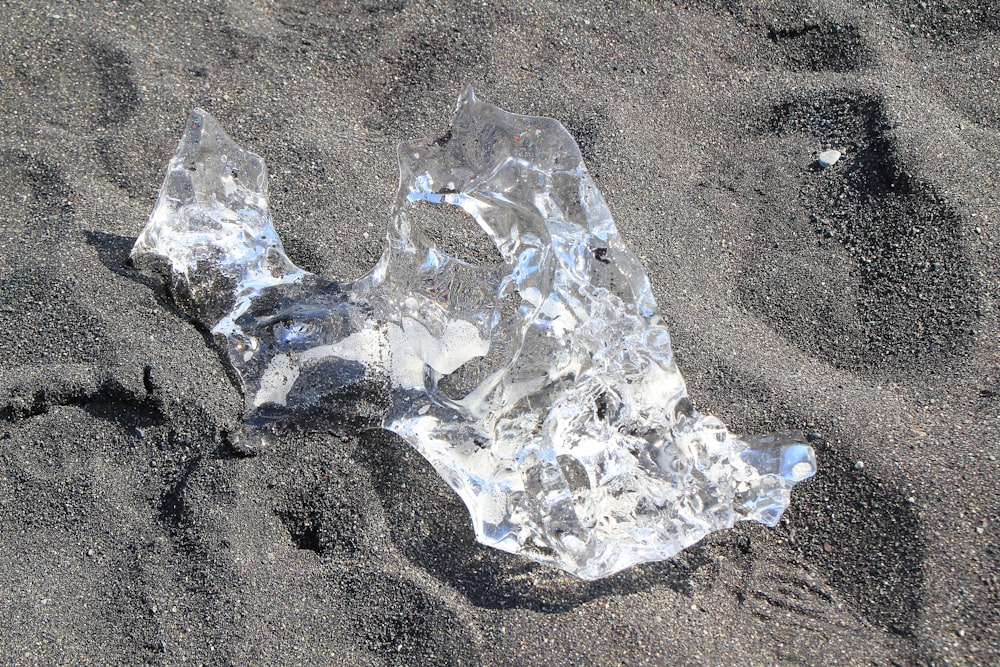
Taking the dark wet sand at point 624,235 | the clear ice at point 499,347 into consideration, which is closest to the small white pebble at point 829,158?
the dark wet sand at point 624,235

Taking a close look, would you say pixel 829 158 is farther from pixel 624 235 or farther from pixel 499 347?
pixel 499 347

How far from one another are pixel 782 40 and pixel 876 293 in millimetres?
868

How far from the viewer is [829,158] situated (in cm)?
209

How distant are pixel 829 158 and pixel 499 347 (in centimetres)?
98

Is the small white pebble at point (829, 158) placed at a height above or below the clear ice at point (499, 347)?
above

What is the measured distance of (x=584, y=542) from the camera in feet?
4.80

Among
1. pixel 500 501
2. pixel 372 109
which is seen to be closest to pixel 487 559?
pixel 500 501

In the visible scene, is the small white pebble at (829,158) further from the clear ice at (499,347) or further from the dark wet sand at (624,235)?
the clear ice at (499,347)

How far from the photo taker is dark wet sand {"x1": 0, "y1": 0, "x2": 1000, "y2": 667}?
144cm

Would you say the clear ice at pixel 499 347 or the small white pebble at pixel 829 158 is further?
the small white pebble at pixel 829 158

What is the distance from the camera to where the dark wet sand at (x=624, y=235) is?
144cm

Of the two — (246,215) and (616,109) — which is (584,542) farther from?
(616,109)

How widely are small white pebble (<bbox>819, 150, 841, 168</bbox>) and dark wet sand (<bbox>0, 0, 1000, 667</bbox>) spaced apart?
3 cm

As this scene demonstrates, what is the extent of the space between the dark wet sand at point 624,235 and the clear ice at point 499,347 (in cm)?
7
